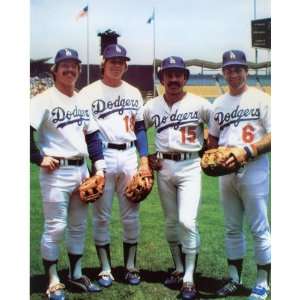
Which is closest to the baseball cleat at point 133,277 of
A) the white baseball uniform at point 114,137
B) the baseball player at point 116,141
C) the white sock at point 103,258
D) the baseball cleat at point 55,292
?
the baseball player at point 116,141

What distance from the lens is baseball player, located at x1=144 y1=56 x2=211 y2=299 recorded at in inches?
147

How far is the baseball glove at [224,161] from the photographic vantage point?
144 inches

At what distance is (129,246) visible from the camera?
152 inches

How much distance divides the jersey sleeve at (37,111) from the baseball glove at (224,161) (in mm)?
1005

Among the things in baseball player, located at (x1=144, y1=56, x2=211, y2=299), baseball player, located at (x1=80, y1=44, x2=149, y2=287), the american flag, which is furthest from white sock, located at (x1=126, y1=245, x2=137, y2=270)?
the american flag

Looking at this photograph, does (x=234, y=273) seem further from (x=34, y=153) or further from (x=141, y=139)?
(x=34, y=153)

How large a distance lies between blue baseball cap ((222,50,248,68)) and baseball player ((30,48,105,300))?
2.92ft

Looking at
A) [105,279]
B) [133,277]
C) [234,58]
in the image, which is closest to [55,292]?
[105,279]

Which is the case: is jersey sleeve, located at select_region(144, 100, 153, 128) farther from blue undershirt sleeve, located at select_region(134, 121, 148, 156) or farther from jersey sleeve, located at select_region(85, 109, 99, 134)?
jersey sleeve, located at select_region(85, 109, 99, 134)

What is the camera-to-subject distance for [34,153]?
143 inches

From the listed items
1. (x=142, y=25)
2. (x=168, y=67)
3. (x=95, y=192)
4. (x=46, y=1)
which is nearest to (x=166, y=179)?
(x=95, y=192)

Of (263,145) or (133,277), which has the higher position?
(263,145)

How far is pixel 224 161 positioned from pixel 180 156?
10.9 inches
